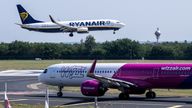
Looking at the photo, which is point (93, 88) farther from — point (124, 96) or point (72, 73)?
point (72, 73)

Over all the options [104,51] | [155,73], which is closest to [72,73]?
[155,73]

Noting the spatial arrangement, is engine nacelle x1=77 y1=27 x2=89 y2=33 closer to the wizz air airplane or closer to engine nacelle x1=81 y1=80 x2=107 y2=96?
the wizz air airplane

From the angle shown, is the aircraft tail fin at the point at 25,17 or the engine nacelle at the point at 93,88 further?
the aircraft tail fin at the point at 25,17

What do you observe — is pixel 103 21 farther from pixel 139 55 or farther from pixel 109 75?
pixel 109 75

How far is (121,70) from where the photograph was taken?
38906 mm

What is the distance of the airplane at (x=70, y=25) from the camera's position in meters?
113

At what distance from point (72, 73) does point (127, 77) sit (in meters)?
4.14

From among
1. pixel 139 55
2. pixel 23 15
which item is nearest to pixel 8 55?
pixel 23 15

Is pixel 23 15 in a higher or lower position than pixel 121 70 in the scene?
higher

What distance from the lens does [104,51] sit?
12462 cm

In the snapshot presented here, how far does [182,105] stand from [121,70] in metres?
6.57

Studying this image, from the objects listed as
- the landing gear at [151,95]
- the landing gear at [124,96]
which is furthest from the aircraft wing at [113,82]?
the landing gear at [151,95]

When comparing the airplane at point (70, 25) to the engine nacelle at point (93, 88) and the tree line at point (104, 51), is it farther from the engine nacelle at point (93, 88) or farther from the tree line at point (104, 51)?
the engine nacelle at point (93, 88)

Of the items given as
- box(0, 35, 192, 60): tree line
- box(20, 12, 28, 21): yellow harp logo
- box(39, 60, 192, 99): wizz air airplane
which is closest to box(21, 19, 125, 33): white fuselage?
box(20, 12, 28, 21): yellow harp logo
